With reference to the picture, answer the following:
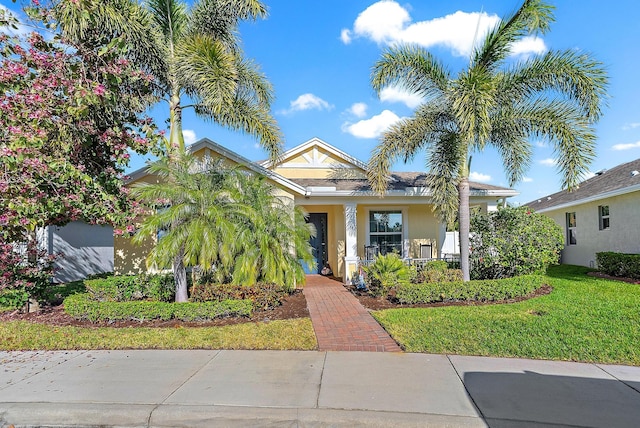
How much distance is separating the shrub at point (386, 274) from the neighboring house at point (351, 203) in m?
2.08

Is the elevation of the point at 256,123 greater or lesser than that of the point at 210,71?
lesser

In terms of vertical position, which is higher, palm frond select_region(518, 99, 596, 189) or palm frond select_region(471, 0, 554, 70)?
palm frond select_region(471, 0, 554, 70)

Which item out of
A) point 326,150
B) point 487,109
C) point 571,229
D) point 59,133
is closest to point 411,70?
point 487,109

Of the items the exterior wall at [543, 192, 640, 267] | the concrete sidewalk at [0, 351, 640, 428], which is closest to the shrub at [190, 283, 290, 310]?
the concrete sidewalk at [0, 351, 640, 428]

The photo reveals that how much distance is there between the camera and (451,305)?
809 cm

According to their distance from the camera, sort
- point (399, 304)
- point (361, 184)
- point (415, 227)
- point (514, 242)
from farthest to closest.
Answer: point (415, 227) < point (361, 184) < point (514, 242) < point (399, 304)

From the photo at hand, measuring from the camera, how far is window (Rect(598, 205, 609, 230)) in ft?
47.6

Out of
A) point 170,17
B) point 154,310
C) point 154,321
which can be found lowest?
point 154,321

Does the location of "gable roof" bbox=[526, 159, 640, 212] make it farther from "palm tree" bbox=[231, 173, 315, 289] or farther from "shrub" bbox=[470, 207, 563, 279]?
"palm tree" bbox=[231, 173, 315, 289]

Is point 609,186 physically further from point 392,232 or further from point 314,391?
point 314,391

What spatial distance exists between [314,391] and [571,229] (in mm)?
18086

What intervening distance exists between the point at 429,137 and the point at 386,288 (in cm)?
442

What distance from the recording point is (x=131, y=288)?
825cm

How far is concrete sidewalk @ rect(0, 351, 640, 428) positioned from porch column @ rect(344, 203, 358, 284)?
243 inches
